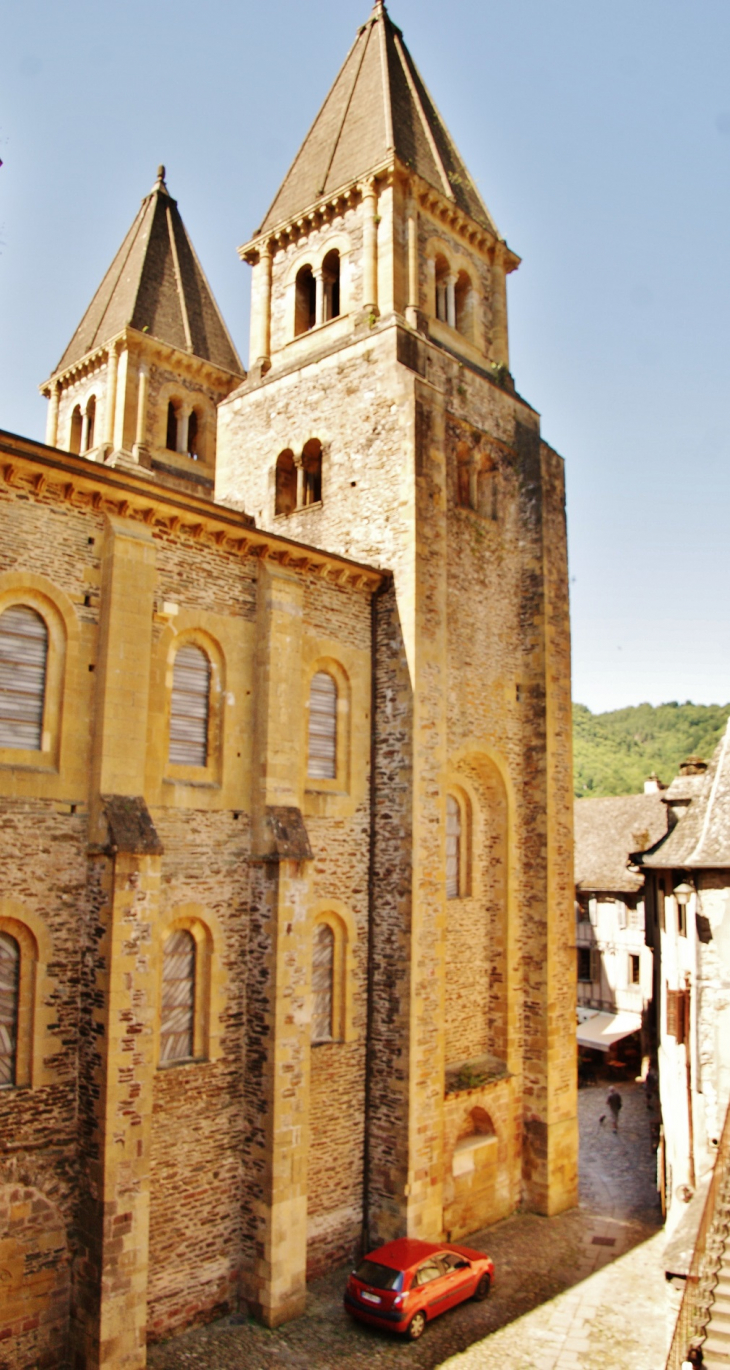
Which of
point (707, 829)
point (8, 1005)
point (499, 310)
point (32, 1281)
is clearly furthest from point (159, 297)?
point (32, 1281)

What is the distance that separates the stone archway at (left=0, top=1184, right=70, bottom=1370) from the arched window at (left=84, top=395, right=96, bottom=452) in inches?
739

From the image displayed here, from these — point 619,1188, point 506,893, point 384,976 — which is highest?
point 506,893

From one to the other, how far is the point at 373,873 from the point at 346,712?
9.42ft

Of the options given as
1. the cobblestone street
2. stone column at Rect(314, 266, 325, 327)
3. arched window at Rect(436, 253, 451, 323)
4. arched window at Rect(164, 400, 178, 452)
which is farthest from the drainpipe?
arched window at Rect(164, 400, 178, 452)

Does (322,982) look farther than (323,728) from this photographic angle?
No

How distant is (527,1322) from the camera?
13891mm

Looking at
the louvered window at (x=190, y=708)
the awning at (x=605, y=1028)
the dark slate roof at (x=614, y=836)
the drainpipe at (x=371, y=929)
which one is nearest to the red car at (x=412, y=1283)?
the drainpipe at (x=371, y=929)

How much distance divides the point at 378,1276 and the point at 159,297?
23.3 metres

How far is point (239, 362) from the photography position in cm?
2697

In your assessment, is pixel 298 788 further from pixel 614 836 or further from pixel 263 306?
pixel 614 836

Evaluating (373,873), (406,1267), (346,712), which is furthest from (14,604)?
(406,1267)

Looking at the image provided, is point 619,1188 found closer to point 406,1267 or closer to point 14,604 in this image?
point 406,1267

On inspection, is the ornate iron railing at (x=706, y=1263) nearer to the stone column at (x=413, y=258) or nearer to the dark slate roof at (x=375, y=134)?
the stone column at (x=413, y=258)

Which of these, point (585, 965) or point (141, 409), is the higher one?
A: point (141, 409)
